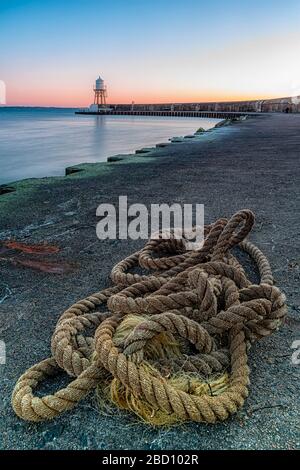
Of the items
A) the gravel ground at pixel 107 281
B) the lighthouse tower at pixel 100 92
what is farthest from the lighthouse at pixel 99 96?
the gravel ground at pixel 107 281

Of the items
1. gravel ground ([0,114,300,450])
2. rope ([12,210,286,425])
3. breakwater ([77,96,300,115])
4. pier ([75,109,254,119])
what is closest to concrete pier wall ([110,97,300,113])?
breakwater ([77,96,300,115])

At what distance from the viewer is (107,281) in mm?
2428

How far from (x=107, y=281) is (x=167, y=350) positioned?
96 centimetres

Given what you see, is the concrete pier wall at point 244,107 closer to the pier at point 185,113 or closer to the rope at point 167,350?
the pier at point 185,113

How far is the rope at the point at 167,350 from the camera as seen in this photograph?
1318 mm

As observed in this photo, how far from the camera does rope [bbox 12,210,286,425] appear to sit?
4.33ft

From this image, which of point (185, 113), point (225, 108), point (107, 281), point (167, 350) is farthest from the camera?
point (185, 113)

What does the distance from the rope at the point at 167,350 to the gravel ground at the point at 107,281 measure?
65 mm

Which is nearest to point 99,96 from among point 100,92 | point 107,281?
point 100,92

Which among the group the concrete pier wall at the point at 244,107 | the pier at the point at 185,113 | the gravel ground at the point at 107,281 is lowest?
the gravel ground at the point at 107,281

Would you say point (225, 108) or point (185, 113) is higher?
point (225, 108)

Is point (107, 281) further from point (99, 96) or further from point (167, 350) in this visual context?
point (99, 96)

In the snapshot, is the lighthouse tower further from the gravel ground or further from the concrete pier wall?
the gravel ground

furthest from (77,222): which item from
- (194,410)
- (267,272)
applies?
(194,410)
